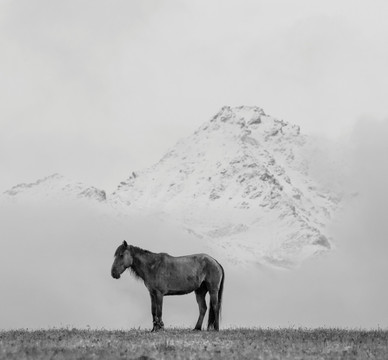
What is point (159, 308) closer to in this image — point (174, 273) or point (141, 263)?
point (174, 273)

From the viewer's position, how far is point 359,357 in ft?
68.4

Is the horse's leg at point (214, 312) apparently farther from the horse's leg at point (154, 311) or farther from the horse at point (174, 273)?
the horse's leg at point (154, 311)

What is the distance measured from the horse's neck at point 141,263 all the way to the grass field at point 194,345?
2970 millimetres

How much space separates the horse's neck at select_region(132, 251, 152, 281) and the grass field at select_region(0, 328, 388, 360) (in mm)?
2970

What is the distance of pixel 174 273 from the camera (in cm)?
3100

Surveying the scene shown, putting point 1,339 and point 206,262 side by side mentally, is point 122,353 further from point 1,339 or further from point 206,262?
point 206,262

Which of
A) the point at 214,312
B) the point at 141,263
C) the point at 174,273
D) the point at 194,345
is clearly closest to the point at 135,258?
the point at 141,263

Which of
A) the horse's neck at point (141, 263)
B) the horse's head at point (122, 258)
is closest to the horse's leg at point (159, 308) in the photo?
the horse's neck at point (141, 263)

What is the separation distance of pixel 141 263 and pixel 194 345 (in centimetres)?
786

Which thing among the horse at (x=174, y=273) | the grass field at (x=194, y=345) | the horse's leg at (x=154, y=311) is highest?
the horse at (x=174, y=273)

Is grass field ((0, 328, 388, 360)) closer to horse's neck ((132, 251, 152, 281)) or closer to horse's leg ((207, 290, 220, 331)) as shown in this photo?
horse's leg ((207, 290, 220, 331))

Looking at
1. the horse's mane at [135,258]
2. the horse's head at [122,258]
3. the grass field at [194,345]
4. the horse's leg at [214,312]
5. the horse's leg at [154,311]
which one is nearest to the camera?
the grass field at [194,345]

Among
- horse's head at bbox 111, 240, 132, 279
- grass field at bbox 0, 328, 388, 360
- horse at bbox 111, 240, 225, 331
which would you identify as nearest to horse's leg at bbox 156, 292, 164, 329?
horse at bbox 111, 240, 225, 331

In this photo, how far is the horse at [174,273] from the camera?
30.9 meters
